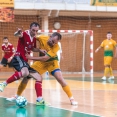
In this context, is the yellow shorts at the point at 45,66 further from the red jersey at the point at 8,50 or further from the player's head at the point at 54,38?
the red jersey at the point at 8,50

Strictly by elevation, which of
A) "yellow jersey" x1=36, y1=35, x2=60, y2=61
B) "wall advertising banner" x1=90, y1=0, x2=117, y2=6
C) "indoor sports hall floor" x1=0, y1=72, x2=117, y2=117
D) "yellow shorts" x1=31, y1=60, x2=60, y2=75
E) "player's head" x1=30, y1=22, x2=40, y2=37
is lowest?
"indoor sports hall floor" x1=0, y1=72, x2=117, y2=117

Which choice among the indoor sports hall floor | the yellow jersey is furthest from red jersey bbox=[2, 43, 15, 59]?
the yellow jersey

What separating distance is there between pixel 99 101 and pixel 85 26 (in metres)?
16.5

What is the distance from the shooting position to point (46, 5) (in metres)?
23.0

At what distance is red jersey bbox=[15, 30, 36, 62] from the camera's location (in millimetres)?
9336

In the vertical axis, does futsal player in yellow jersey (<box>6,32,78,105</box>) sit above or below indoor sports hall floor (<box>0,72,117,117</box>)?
above

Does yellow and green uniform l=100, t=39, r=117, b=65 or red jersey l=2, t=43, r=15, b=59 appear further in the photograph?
yellow and green uniform l=100, t=39, r=117, b=65

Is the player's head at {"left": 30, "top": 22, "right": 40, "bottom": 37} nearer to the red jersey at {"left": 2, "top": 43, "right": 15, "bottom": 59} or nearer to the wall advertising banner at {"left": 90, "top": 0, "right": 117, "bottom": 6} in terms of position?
the red jersey at {"left": 2, "top": 43, "right": 15, "bottom": 59}

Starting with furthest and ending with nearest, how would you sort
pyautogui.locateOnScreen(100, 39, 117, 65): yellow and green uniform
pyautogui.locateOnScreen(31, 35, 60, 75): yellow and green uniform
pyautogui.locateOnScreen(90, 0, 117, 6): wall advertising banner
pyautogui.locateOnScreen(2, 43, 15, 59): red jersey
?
pyautogui.locateOnScreen(90, 0, 117, 6): wall advertising banner, pyautogui.locateOnScreen(100, 39, 117, 65): yellow and green uniform, pyautogui.locateOnScreen(2, 43, 15, 59): red jersey, pyautogui.locateOnScreen(31, 35, 60, 75): yellow and green uniform

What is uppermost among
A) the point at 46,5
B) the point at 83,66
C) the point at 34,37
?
the point at 46,5

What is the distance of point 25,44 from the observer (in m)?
9.37

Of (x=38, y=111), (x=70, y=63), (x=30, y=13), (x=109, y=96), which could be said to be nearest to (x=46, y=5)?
(x=30, y=13)

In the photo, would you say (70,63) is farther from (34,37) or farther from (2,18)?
(34,37)

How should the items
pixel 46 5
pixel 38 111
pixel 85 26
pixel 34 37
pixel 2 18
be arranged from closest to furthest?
pixel 38 111
pixel 34 37
pixel 2 18
pixel 46 5
pixel 85 26
